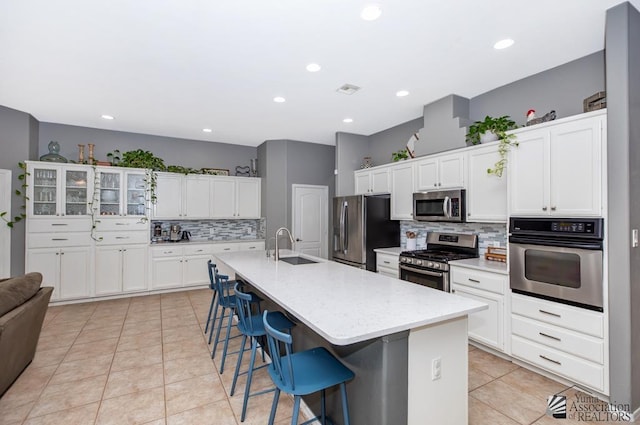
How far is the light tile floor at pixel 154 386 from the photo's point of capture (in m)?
2.21

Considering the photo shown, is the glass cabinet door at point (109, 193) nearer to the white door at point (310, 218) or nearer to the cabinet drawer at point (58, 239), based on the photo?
the cabinet drawer at point (58, 239)

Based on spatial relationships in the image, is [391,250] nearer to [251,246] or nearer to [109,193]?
[251,246]

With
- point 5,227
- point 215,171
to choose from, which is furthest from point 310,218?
point 5,227

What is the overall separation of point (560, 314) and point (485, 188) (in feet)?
4.55

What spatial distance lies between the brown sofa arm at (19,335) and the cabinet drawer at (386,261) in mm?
3780

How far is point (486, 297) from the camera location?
10.2ft

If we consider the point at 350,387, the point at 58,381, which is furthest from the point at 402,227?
the point at 58,381

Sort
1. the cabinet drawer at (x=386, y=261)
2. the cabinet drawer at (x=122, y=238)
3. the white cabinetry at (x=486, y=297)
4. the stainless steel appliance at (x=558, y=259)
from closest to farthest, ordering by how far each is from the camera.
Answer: the stainless steel appliance at (x=558, y=259) → the white cabinetry at (x=486, y=297) → the cabinet drawer at (x=386, y=261) → the cabinet drawer at (x=122, y=238)

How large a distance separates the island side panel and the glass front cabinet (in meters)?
5.22

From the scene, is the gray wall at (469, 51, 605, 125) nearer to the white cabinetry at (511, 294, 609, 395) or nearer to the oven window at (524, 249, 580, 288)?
the oven window at (524, 249, 580, 288)

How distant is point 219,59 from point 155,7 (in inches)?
30.1

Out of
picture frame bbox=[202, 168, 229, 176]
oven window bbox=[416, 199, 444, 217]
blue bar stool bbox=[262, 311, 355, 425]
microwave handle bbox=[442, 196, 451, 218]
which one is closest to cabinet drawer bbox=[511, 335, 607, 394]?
microwave handle bbox=[442, 196, 451, 218]

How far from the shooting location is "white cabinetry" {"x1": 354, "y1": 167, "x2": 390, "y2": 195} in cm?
481

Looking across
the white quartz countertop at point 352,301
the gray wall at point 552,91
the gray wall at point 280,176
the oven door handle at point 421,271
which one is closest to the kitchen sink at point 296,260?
the white quartz countertop at point 352,301
